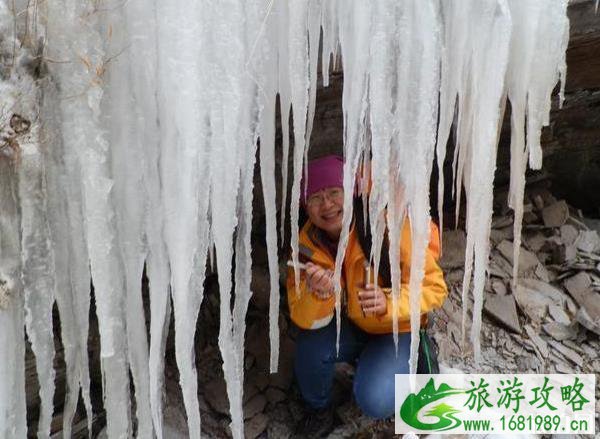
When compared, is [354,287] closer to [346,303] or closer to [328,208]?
[346,303]

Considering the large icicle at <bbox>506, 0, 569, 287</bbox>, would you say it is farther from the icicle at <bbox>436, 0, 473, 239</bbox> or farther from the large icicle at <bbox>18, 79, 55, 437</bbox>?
the large icicle at <bbox>18, 79, 55, 437</bbox>

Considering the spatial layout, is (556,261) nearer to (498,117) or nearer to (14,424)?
(498,117)

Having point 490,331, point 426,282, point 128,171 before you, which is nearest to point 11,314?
point 128,171

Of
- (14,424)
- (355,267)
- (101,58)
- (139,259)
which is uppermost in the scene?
(101,58)

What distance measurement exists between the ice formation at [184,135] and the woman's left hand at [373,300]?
49cm

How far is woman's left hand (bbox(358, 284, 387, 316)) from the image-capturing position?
6.24 ft

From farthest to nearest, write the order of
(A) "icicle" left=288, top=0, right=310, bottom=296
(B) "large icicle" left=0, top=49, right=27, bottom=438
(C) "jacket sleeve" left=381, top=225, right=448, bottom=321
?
(C) "jacket sleeve" left=381, top=225, right=448, bottom=321, (A) "icicle" left=288, top=0, right=310, bottom=296, (B) "large icicle" left=0, top=49, right=27, bottom=438

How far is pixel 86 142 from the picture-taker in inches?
45.5

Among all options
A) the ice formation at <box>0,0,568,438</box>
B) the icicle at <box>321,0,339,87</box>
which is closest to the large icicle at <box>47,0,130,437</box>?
the ice formation at <box>0,0,568,438</box>

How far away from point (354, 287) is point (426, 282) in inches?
11.3

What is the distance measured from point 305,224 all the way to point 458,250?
5.68 ft

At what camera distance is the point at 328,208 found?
1971 millimetres

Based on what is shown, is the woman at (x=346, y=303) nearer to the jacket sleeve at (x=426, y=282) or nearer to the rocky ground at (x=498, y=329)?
the jacket sleeve at (x=426, y=282)

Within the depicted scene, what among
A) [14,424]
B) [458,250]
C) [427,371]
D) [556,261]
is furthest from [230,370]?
[556,261]
